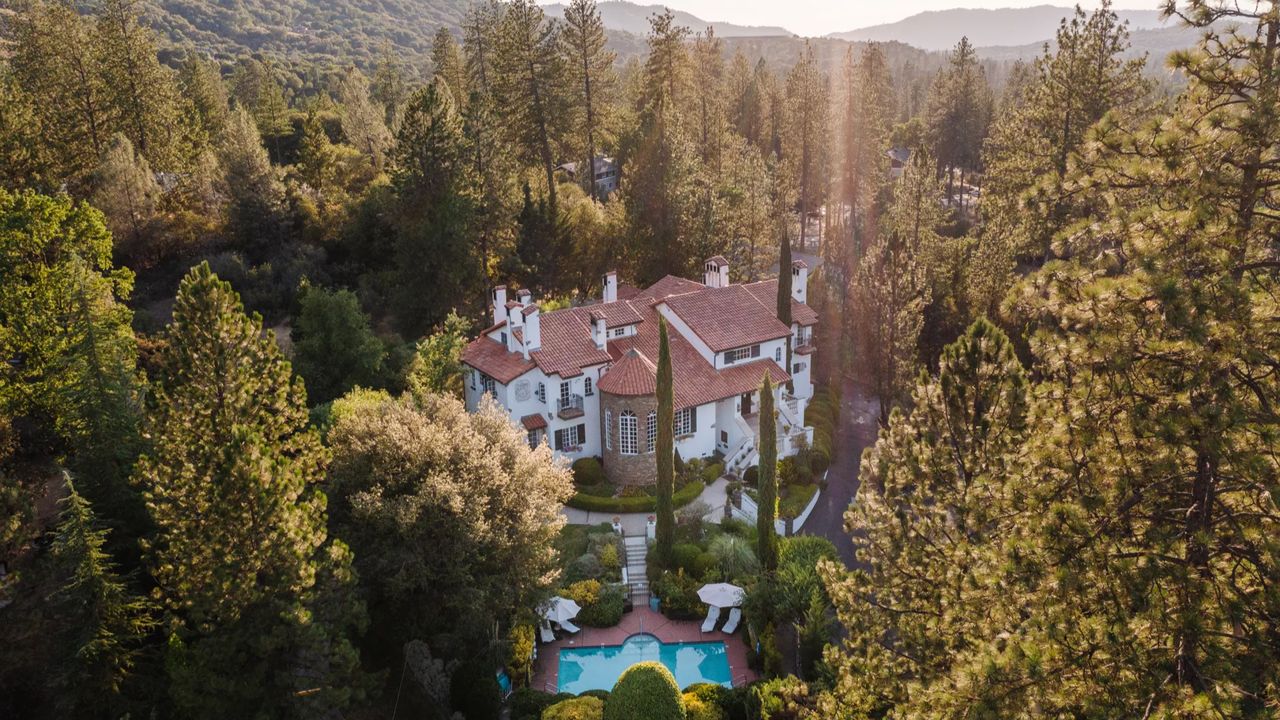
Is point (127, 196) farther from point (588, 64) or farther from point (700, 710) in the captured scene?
point (700, 710)

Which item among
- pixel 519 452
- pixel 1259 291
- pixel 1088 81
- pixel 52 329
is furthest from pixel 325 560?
pixel 1088 81

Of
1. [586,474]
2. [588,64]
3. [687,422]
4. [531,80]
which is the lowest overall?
[586,474]

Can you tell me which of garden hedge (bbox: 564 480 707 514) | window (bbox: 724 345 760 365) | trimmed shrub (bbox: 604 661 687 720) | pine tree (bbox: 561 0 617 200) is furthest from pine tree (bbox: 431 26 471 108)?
trimmed shrub (bbox: 604 661 687 720)

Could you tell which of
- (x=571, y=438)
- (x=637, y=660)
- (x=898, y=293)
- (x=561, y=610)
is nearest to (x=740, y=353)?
(x=898, y=293)

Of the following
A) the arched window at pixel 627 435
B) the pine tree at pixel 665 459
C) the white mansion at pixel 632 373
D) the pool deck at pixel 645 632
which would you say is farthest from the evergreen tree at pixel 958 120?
the pool deck at pixel 645 632

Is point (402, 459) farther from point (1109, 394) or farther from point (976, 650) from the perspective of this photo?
point (1109, 394)
